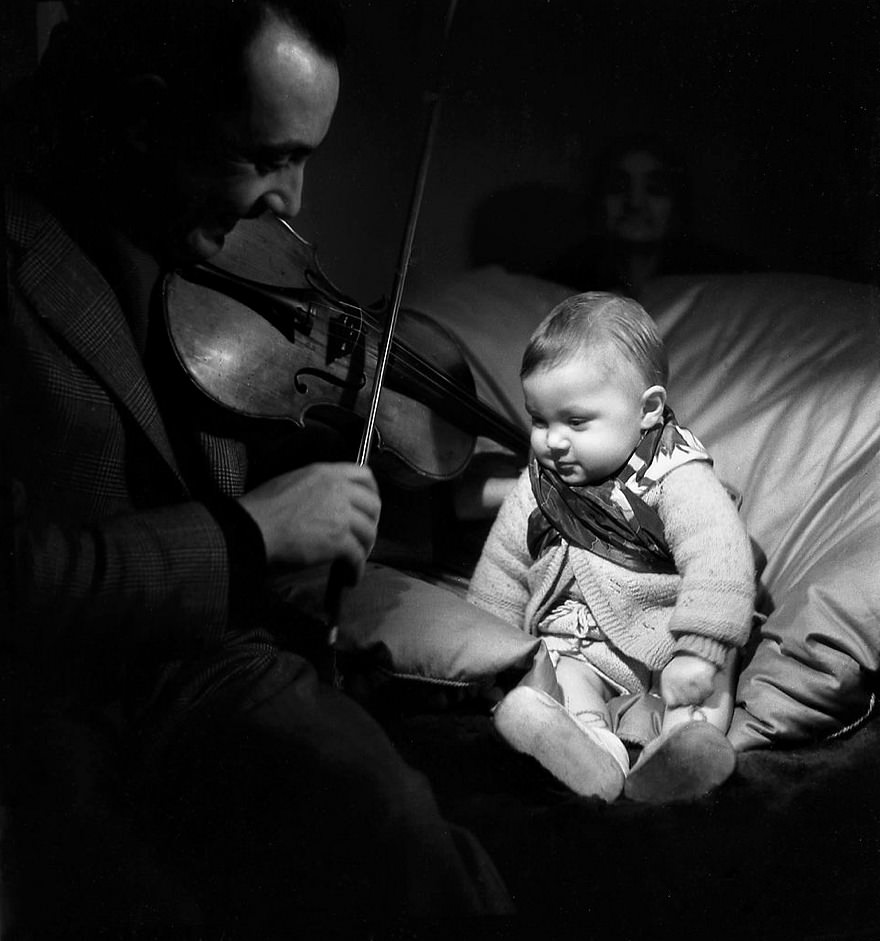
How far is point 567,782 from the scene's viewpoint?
125 centimetres

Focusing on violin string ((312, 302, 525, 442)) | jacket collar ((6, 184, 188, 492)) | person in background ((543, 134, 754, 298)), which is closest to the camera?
jacket collar ((6, 184, 188, 492))

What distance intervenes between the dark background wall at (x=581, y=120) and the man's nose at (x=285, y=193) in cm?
1

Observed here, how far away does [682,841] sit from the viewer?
4.32 feet

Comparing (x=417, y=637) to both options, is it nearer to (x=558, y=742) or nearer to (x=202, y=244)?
(x=558, y=742)

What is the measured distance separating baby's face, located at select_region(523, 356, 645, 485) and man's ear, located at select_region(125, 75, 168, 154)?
1.47 ft

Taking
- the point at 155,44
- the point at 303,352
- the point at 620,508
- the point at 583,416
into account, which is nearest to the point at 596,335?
the point at 583,416

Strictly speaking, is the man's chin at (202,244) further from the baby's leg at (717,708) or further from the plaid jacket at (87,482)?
the baby's leg at (717,708)

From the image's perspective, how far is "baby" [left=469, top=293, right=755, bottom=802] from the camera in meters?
1.25

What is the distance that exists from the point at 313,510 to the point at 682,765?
0.46 m

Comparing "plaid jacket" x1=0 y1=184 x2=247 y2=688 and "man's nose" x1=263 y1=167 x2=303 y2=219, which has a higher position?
"man's nose" x1=263 y1=167 x2=303 y2=219

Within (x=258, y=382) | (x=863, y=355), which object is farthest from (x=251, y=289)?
(x=863, y=355)

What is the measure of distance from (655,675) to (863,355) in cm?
49

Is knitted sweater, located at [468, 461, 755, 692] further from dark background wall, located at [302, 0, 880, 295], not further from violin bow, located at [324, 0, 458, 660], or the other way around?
dark background wall, located at [302, 0, 880, 295]

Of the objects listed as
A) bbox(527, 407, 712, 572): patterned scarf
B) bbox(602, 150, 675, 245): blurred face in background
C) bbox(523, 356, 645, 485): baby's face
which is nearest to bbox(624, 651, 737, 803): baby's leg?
bbox(527, 407, 712, 572): patterned scarf
